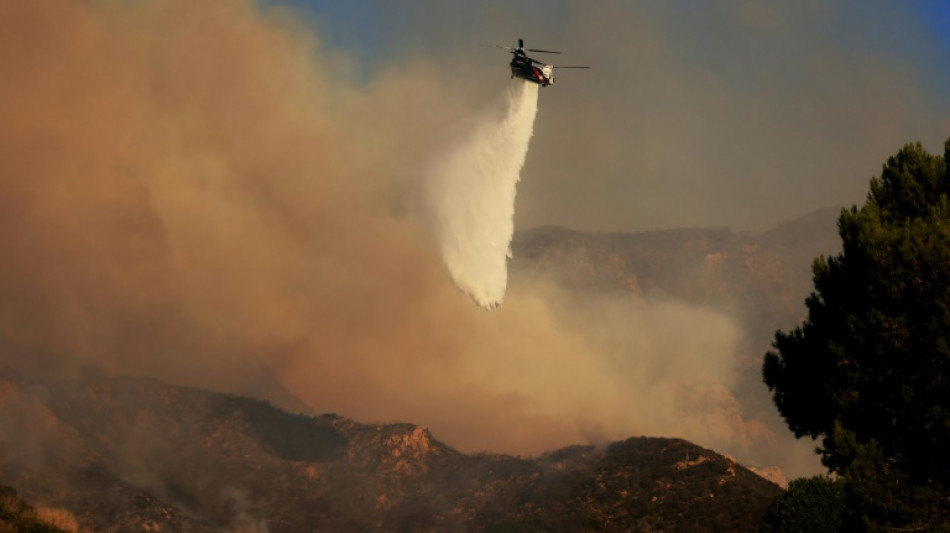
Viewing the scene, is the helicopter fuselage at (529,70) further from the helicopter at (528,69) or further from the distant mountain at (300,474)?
the distant mountain at (300,474)

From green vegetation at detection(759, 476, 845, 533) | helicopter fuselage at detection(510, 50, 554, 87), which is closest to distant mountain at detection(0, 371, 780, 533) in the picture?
green vegetation at detection(759, 476, 845, 533)

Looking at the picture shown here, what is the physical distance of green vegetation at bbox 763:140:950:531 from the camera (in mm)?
34562

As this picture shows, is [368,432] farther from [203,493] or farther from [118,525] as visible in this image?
[118,525]

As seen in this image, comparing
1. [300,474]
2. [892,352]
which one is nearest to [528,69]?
[892,352]

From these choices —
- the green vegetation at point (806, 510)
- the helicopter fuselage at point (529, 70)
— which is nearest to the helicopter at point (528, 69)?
the helicopter fuselage at point (529, 70)

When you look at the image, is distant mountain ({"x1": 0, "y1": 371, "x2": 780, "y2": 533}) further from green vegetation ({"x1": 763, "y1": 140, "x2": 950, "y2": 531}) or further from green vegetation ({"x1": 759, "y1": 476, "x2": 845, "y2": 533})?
green vegetation ({"x1": 763, "y1": 140, "x2": 950, "y2": 531})

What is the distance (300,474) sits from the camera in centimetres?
13000

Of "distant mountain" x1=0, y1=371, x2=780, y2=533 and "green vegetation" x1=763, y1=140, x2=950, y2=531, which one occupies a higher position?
"distant mountain" x1=0, y1=371, x2=780, y2=533

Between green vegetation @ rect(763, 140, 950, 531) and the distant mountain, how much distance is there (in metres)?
45.4

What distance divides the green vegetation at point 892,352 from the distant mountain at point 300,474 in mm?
45391

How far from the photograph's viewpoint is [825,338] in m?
39.9

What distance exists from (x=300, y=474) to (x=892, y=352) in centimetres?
10632

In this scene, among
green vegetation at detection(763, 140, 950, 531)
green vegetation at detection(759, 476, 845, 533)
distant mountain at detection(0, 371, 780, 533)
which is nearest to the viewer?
green vegetation at detection(763, 140, 950, 531)

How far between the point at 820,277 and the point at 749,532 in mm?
43370
